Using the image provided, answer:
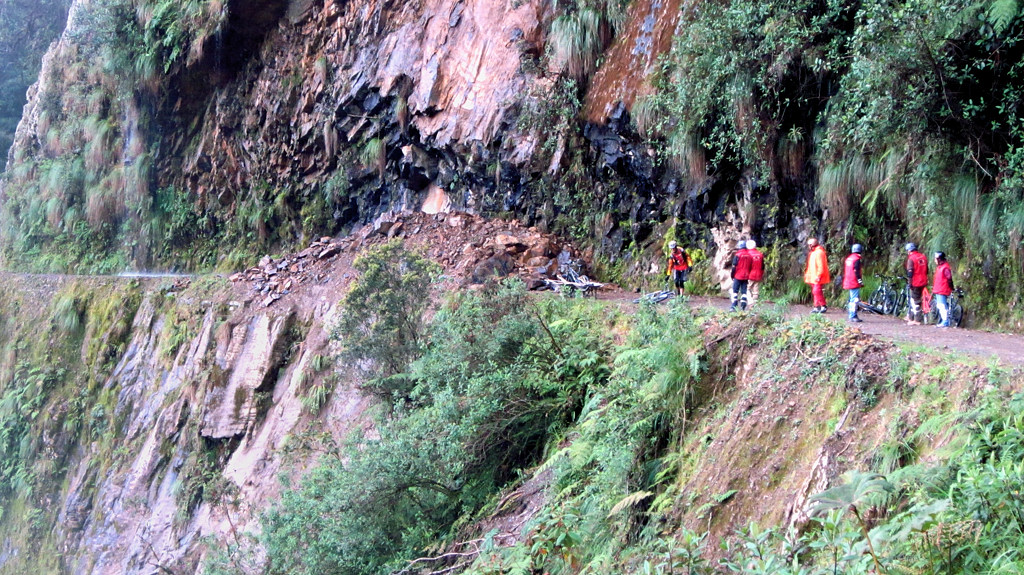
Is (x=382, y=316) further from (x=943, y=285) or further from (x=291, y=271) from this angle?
(x=291, y=271)

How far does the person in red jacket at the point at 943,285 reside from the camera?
367 inches

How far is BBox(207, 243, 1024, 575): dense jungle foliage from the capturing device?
4328mm

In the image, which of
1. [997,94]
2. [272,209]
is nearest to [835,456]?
[997,94]

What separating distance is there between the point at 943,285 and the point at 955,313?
61 centimetres

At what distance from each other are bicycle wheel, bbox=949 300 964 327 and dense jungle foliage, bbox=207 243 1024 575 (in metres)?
3.21

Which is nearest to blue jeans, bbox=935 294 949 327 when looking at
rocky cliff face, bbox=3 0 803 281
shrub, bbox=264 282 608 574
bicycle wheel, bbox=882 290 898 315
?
bicycle wheel, bbox=882 290 898 315

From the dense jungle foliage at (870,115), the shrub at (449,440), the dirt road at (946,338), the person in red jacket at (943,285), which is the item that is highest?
the dense jungle foliage at (870,115)

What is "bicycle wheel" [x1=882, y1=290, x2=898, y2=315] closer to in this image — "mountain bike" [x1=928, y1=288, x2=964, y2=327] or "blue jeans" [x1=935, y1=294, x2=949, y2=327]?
"mountain bike" [x1=928, y1=288, x2=964, y2=327]

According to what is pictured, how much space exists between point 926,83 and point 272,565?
9479 mm

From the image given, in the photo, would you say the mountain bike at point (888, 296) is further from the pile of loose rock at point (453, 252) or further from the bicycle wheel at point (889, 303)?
the pile of loose rock at point (453, 252)

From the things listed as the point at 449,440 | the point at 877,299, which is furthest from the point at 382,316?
the point at 877,299

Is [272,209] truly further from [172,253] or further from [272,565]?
[272,565]

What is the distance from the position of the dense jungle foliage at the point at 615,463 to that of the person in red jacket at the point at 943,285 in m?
2.87

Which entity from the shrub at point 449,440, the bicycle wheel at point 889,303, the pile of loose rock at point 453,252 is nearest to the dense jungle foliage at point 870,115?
the bicycle wheel at point 889,303
